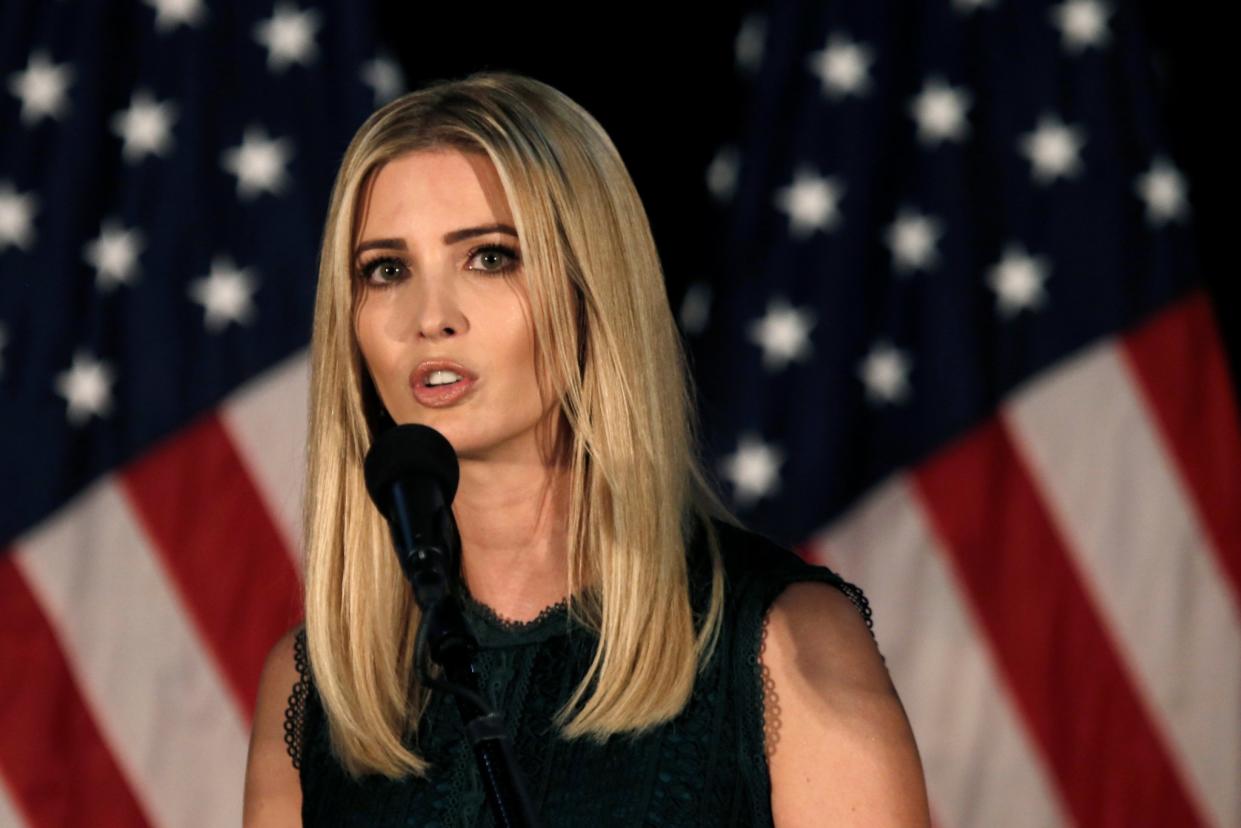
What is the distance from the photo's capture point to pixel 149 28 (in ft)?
9.37

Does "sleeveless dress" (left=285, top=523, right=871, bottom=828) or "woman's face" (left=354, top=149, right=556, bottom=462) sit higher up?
"woman's face" (left=354, top=149, right=556, bottom=462)

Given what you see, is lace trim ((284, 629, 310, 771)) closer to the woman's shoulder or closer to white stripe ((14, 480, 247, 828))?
the woman's shoulder

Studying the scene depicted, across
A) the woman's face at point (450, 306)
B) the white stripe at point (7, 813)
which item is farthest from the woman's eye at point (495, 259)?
the white stripe at point (7, 813)

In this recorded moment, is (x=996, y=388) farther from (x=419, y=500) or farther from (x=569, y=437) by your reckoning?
(x=419, y=500)

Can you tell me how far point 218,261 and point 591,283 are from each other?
1202 millimetres

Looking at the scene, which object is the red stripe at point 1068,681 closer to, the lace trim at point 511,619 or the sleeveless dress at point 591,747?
the sleeveless dress at point 591,747

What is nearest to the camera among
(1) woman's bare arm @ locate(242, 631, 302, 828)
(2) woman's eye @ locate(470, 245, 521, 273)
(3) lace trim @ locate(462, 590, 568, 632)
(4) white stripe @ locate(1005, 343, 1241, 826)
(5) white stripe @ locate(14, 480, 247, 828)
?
(2) woman's eye @ locate(470, 245, 521, 273)

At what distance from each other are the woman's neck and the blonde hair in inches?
1.3

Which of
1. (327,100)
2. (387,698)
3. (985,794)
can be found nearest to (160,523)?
(327,100)

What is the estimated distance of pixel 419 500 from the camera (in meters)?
1.20

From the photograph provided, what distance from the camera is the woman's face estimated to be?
5.69 feet

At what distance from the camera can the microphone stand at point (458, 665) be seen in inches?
42.4

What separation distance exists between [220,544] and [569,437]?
1.07 m

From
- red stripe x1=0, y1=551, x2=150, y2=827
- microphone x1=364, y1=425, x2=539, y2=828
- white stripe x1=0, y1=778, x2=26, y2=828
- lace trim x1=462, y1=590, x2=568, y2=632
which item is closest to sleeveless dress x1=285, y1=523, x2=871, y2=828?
lace trim x1=462, y1=590, x2=568, y2=632
